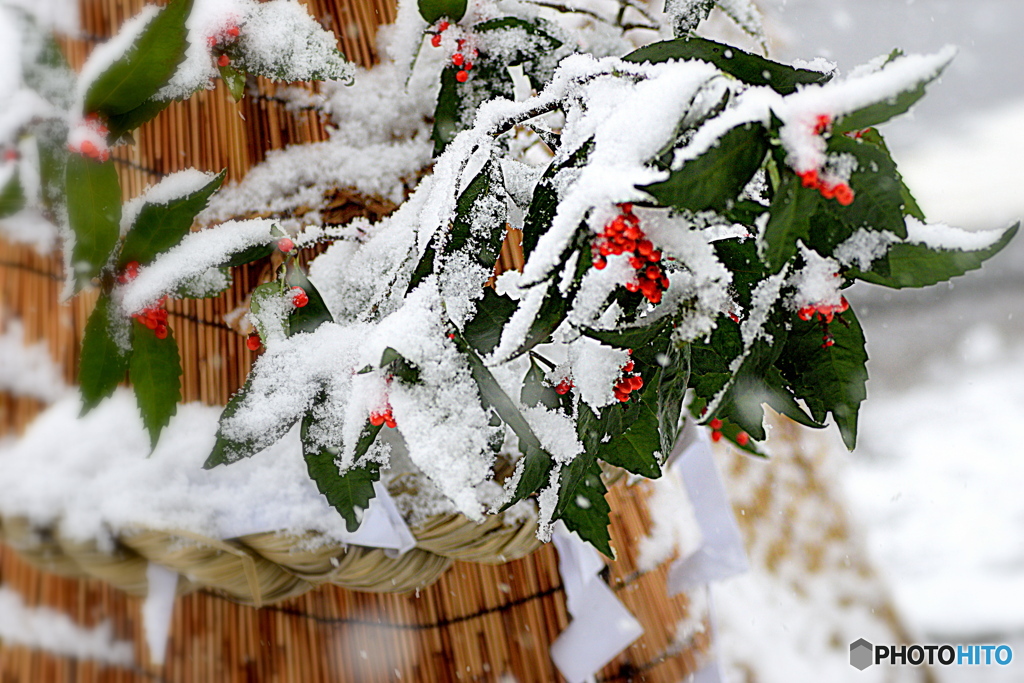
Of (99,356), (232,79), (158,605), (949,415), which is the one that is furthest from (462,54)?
(949,415)

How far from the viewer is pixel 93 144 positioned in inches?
13.8

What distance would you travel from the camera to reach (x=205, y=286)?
15.3 inches

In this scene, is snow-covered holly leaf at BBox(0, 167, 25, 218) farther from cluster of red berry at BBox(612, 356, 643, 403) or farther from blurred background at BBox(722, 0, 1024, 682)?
blurred background at BBox(722, 0, 1024, 682)

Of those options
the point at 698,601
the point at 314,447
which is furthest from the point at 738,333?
the point at 698,601

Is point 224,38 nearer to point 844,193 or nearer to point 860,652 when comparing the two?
point 844,193

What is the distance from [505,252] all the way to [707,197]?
309 millimetres

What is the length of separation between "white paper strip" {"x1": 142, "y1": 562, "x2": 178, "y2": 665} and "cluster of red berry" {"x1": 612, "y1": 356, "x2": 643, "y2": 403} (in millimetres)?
304

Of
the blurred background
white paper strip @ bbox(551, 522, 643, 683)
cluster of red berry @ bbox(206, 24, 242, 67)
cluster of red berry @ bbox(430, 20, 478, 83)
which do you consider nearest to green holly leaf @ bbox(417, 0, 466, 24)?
cluster of red berry @ bbox(430, 20, 478, 83)

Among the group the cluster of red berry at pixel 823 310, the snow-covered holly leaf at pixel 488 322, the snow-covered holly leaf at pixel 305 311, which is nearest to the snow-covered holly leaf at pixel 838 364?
the cluster of red berry at pixel 823 310

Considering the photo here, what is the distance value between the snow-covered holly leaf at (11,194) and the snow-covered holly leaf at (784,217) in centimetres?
35

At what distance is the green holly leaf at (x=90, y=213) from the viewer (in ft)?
1.12

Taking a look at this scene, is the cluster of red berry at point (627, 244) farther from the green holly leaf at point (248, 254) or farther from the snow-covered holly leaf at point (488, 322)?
the green holly leaf at point (248, 254)

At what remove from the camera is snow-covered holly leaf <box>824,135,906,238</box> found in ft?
0.68

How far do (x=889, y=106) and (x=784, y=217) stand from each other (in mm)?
37
